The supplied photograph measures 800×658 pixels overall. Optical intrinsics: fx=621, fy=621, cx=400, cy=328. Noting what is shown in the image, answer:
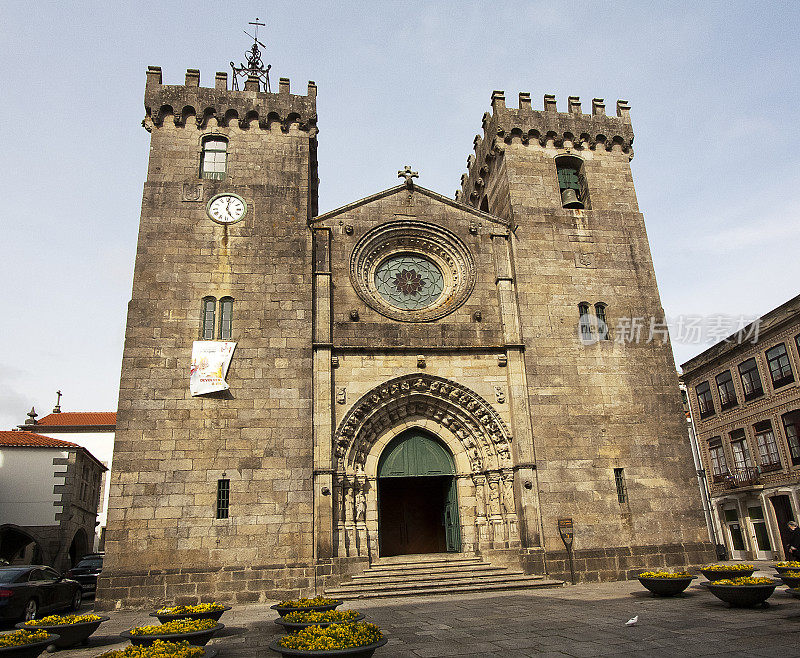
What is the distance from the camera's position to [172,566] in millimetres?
15352

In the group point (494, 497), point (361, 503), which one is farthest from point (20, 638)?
point (494, 497)

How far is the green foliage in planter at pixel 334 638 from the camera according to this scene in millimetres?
6496

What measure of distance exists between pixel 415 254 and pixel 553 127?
690cm

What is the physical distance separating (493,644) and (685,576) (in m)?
5.72

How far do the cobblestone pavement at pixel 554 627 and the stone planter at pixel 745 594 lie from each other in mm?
149

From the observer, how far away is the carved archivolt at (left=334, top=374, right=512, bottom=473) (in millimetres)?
17609

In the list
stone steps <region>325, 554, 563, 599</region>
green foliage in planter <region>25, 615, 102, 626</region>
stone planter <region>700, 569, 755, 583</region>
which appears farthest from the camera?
stone steps <region>325, 554, 563, 599</region>

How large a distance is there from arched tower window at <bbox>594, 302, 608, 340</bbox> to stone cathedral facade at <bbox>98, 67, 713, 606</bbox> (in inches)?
5.5

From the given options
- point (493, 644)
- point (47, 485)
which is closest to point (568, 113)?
point (493, 644)

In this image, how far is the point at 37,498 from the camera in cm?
2695

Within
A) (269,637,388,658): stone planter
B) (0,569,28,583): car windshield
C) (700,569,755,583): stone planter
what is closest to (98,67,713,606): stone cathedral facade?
(0,569,28,583): car windshield

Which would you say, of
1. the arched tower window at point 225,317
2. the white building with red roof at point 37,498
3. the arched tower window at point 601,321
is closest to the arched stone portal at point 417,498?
the arched tower window at point 225,317

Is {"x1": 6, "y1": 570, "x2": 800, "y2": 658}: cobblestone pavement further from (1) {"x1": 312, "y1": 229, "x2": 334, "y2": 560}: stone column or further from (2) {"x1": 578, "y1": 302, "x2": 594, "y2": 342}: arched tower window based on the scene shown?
(2) {"x1": 578, "y1": 302, "x2": 594, "y2": 342}: arched tower window

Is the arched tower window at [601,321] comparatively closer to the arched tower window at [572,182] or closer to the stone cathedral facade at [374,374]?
the stone cathedral facade at [374,374]
